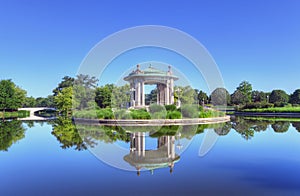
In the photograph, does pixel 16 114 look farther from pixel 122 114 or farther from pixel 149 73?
pixel 122 114

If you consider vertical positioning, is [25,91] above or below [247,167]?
above

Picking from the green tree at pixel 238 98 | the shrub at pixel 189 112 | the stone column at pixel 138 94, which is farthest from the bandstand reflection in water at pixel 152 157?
the green tree at pixel 238 98

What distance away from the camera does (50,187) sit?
406cm

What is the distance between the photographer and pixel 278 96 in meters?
41.5

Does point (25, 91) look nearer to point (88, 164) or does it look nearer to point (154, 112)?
point (154, 112)

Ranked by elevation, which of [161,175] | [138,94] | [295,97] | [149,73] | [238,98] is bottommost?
[161,175]

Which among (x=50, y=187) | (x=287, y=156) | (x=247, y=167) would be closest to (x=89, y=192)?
(x=50, y=187)

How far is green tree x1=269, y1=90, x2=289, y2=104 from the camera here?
4128 cm

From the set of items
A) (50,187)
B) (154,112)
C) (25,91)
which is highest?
(25,91)

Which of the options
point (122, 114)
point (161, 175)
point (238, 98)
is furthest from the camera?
point (238, 98)

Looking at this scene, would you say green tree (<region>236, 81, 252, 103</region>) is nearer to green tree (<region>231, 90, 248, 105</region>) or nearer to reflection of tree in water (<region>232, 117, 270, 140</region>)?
green tree (<region>231, 90, 248, 105</region>)

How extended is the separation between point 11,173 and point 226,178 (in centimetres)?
460

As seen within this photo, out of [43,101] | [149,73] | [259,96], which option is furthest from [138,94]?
[43,101]

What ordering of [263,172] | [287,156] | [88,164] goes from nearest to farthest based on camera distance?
[263,172] < [88,164] < [287,156]
